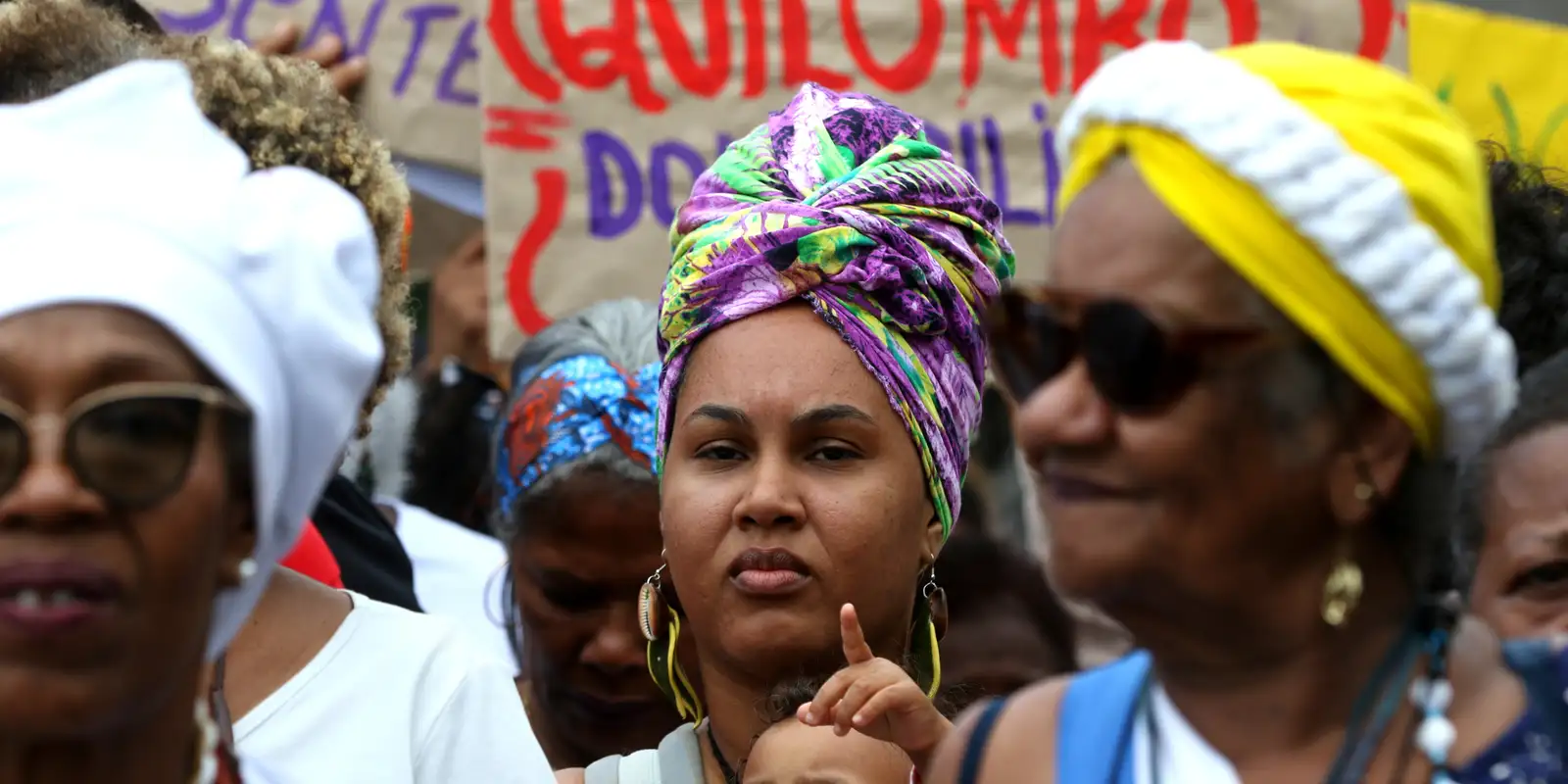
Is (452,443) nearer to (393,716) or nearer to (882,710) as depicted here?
(393,716)

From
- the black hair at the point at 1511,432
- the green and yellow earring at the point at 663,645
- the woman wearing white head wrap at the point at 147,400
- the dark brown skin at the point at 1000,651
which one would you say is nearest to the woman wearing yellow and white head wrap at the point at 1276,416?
the woman wearing white head wrap at the point at 147,400

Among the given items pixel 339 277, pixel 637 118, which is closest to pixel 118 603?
pixel 339 277

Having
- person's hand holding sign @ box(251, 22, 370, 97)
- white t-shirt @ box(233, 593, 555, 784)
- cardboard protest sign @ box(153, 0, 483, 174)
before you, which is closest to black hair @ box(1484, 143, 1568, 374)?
white t-shirt @ box(233, 593, 555, 784)

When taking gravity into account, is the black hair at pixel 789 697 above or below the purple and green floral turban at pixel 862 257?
below

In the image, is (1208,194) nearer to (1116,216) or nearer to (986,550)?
(1116,216)

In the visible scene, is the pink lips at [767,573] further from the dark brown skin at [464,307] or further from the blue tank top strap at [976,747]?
the dark brown skin at [464,307]

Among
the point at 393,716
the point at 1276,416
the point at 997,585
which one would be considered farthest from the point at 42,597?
the point at 997,585

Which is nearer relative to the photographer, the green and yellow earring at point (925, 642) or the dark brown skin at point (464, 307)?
the green and yellow earring at point (925, 642)

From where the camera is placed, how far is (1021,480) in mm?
5484

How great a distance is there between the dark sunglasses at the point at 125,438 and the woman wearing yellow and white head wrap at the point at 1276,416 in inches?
29.6

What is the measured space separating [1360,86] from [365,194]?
1.54m

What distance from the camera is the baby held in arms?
7.88 feet

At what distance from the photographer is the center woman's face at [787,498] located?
9.38ft

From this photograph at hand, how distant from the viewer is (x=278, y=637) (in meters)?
A: 2.62
